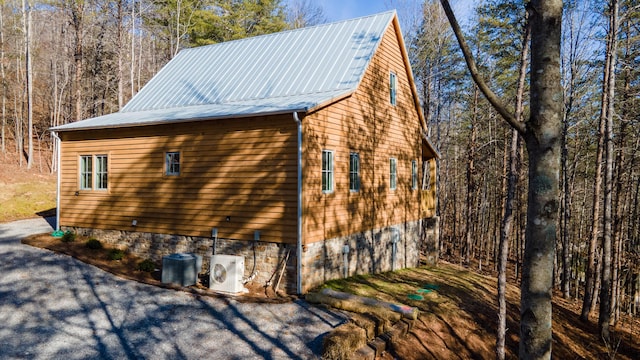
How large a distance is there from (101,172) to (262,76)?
20.4 ft

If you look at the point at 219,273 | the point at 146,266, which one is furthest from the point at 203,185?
the point at 146,266

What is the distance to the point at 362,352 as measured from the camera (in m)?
7.04

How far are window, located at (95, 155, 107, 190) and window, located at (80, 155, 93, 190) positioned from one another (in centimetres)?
40

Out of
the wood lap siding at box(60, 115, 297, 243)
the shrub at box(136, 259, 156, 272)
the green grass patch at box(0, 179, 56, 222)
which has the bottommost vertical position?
the shrub at box(136, 259, 156, 272)

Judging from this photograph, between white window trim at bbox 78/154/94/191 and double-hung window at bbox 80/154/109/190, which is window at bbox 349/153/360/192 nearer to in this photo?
double-hung window at bbox 80/154/109/190

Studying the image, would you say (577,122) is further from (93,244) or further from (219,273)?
(93,244)

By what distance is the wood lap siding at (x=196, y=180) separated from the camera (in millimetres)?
10094

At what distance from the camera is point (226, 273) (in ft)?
32.4

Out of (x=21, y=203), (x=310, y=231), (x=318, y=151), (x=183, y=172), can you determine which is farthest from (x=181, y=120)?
(x=21, y=203)

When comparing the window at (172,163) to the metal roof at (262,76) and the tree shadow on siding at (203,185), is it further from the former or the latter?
the metal roof at (262,76)

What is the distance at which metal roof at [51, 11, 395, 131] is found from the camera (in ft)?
38.0

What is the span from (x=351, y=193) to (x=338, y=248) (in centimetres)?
178

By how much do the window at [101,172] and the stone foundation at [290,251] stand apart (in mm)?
1488

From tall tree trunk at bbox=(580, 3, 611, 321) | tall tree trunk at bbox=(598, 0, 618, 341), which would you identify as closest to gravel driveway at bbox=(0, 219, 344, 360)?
tall tree trunk at bbox=(598, 0, 618, 341)
